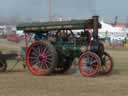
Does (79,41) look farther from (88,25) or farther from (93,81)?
(93,81)

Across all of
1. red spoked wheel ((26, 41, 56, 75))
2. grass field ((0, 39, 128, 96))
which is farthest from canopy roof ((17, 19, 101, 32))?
grass field ((0, 39, 128, 96))

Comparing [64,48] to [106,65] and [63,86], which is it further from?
[63,86]

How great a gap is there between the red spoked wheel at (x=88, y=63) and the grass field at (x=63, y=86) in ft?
0.80

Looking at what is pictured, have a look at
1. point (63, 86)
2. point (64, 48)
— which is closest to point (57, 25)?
point (64, 48)

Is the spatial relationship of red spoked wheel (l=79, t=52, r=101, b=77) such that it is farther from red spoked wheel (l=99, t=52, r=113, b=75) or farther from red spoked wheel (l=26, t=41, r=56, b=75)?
red spoked wheel (l=26, t=41, r=56, b=75)

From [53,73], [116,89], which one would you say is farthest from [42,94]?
[53,73]

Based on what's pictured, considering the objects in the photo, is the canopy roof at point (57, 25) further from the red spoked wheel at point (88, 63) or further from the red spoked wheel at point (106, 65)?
the red spoked wheel at point (106, 65)

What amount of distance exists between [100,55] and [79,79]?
1.66m

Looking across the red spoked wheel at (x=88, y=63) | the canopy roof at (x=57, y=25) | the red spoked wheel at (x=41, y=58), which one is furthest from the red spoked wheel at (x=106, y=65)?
the red spoked wheel at (x=41, y=58)

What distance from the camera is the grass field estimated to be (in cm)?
1130

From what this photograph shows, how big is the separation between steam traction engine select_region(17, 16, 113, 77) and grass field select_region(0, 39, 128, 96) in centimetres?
55

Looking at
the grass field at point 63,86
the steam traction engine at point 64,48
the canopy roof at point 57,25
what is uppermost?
the canopy roof at point 57,25

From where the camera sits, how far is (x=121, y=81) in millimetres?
13938

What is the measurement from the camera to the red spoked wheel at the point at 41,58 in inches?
613
